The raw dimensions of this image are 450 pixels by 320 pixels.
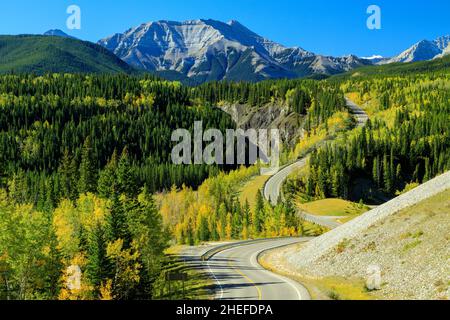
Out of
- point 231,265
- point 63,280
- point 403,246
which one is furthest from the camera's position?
point 231,265

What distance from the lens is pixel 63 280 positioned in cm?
6041

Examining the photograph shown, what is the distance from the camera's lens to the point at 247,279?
2058 inches

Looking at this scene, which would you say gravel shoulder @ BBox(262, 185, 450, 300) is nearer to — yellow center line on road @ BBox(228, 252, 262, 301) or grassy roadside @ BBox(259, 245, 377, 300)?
grassy roadside @ BBox(259, 245, 377, 300)

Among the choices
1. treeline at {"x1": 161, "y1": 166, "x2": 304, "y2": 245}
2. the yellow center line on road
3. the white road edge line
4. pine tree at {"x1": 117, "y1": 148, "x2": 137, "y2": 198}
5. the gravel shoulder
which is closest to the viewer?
the gravel shoulder

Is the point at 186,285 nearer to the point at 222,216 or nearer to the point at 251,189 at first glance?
the point at 222,216

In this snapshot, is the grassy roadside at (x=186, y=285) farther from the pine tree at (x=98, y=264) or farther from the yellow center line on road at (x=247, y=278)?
the pine tree at (x=98, y=264)

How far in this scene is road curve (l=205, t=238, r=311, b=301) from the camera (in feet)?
137

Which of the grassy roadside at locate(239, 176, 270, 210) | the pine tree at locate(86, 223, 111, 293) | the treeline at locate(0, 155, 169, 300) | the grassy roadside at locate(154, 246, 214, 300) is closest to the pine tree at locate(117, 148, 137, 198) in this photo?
the treeline at locate(0, 155, 169, 300)

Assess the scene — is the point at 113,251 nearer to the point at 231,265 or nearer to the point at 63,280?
the point at 63,280

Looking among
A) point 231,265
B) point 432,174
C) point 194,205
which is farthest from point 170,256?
point 432,174

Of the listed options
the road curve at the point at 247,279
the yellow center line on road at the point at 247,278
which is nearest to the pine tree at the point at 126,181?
the road curve at the point at 247,279

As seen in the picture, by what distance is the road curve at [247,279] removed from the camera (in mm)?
41875

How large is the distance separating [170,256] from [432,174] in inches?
6124
